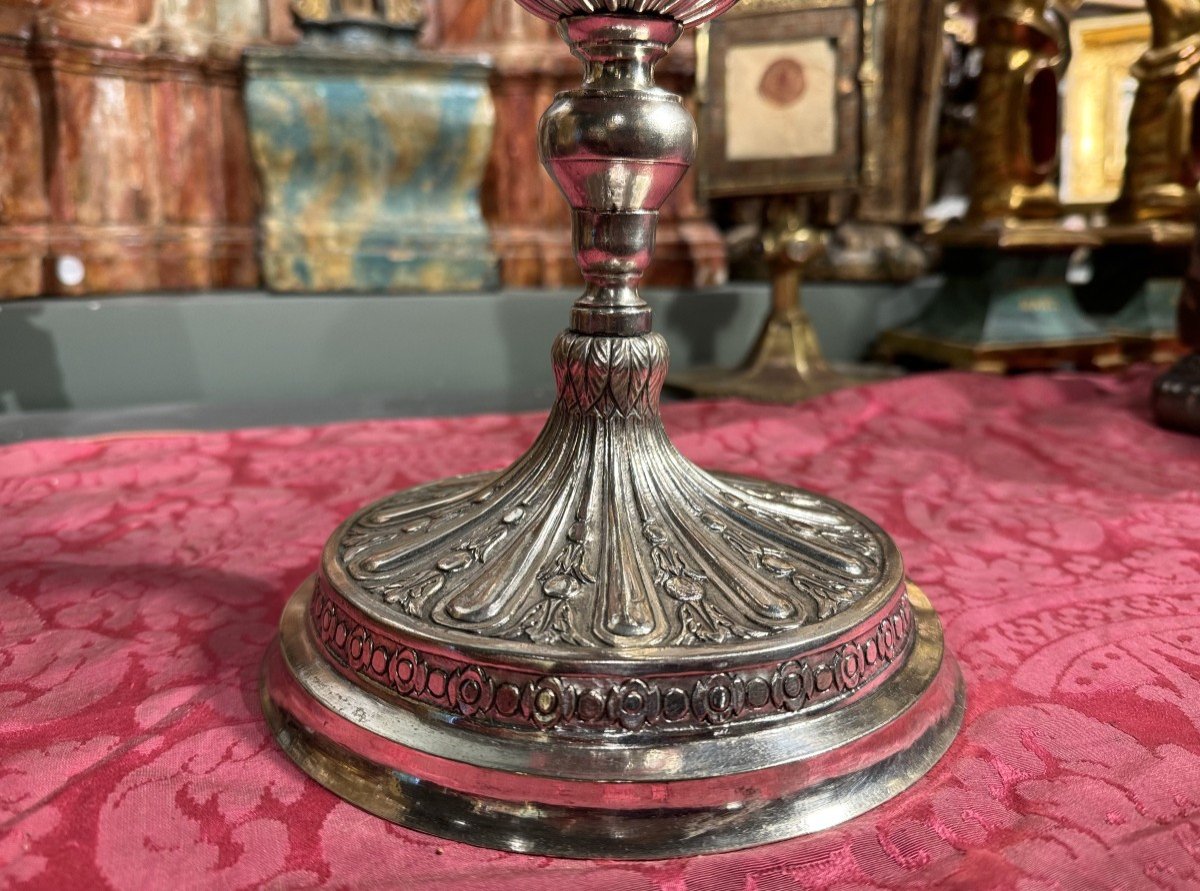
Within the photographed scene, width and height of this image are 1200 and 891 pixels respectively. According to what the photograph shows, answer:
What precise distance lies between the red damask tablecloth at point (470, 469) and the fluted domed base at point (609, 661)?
0.02m

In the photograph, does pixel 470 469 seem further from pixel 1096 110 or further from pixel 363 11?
pixel 1096 110

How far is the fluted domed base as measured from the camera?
490 mm

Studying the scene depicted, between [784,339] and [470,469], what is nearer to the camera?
[470,469]

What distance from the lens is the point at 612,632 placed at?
1.71ft

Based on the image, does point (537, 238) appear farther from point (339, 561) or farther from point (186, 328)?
point (339, 561)

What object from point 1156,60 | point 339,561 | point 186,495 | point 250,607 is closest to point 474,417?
point 186,495

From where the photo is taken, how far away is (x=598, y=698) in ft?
1.63

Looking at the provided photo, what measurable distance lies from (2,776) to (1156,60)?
88.3 inches

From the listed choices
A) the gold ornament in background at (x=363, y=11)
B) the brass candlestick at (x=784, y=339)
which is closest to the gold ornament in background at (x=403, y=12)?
the gold ornament in background at (x=363, y=11)

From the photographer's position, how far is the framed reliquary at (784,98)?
5.93 feet

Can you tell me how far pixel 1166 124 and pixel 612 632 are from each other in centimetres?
203

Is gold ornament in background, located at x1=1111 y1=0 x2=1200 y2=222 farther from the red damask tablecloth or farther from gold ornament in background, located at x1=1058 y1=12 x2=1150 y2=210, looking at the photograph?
the red damask tablecloth

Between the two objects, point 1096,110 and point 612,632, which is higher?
point 1096,110

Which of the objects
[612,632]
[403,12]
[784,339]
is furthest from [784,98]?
[612,632]
